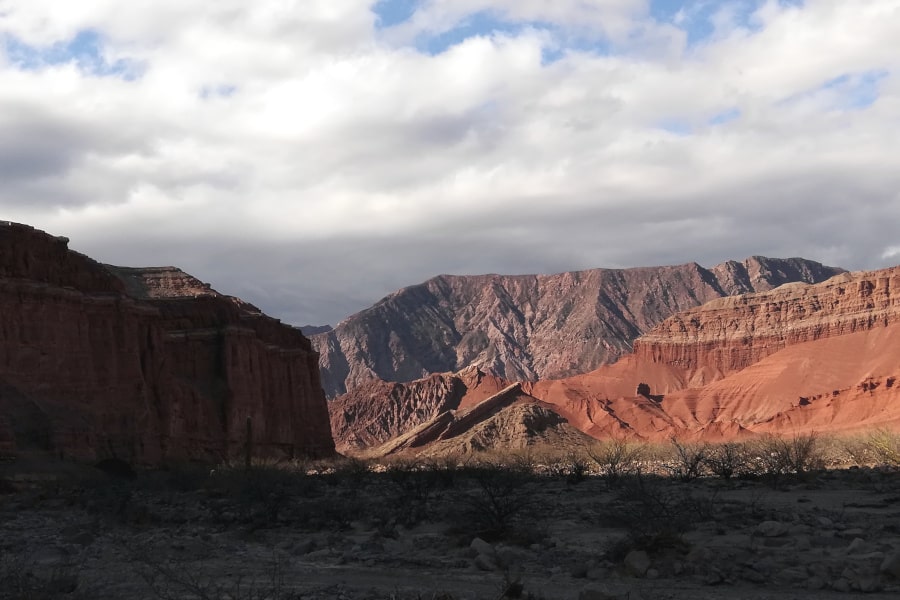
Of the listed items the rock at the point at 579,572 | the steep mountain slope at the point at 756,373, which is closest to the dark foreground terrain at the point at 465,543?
the rock at the point at 579,572

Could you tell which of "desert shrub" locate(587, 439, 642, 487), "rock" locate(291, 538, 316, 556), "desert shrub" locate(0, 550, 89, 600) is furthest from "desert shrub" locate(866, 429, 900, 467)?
"desert shrub" locate(0, 550, 89, 600)

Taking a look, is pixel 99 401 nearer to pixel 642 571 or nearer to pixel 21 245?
pixel 21 245

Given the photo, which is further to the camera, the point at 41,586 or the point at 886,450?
the point at 886,450

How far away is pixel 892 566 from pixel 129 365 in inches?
1809

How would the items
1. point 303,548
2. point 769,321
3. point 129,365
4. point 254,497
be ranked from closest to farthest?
1. point 303,548
2. point 254,497
3. point 129,365
4. point 769,321

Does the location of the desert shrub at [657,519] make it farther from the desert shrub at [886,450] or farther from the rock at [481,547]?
the desert shrub at [886,450]

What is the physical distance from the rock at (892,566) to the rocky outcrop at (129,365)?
3379cm

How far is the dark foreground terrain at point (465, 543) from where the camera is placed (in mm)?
11555

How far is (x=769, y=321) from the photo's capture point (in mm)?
140375

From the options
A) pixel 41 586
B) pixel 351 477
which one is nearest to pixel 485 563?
pixel 41 586

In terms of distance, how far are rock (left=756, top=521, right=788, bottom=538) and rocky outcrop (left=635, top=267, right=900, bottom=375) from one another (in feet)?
356

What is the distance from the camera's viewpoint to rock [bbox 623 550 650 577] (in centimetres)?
1217

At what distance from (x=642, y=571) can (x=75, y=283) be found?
4427 cm

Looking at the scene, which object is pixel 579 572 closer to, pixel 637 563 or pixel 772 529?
pixel 637 563
